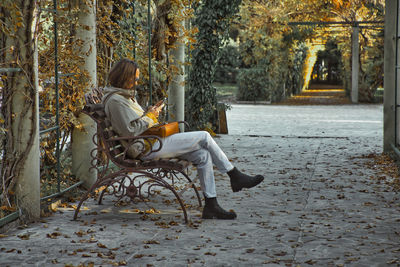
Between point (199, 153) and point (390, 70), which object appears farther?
point (390, 70)

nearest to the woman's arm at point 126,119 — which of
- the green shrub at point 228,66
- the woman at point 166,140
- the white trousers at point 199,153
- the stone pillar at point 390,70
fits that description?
the woman at point 166,140

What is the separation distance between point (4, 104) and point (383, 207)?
3.36 metres

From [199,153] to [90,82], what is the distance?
1.59m

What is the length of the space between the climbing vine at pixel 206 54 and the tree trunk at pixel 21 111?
643 centimetres

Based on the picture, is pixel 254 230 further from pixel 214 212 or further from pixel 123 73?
pixel 123 73

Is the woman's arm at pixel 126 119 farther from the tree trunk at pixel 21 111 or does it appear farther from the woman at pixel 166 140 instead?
the tree trunk at pixel 21 111

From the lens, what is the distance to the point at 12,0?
4727mm

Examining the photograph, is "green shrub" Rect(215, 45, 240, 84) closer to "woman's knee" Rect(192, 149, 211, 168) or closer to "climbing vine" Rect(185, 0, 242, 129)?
"climbing vine" Rect(185, 0, 242, 129)

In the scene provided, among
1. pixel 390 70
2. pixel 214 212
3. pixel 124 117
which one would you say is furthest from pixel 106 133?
pixel 390 70

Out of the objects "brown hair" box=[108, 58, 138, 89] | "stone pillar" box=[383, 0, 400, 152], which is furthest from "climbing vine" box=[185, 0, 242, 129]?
"brown hair" box=[108, 58, 138, 89]

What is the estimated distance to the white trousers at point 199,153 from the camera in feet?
17.0

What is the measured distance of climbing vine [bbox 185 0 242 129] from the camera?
37.5 feet

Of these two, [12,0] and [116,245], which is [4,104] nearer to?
[12,0]

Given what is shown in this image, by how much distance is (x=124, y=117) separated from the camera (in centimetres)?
515
